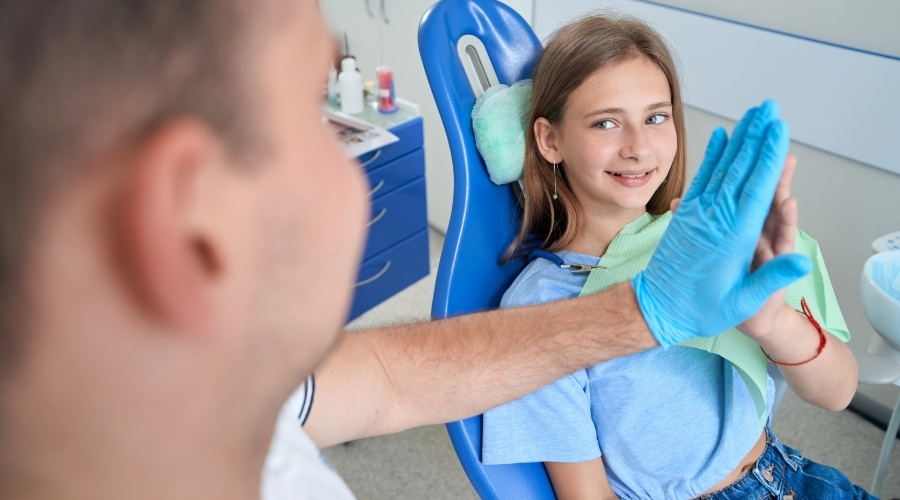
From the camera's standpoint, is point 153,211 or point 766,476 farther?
point 766,476

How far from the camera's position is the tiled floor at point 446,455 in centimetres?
200

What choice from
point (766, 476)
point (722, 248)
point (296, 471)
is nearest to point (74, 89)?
point (296, 471)

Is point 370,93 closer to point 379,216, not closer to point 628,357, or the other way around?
point 379,216

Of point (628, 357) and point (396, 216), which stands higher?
point (628, 357)

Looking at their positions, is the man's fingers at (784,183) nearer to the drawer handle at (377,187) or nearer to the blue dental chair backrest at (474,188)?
the blue dental chair backrest at (474,188)

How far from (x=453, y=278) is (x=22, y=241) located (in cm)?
99

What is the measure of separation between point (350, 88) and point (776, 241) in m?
1.74

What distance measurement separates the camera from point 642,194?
1239 millimetres

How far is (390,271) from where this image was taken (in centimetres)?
266

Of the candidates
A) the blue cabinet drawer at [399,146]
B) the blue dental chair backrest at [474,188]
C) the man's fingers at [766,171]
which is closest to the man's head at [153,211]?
the man's fingers at [766,171]

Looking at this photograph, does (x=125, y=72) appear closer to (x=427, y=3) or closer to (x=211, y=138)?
(x=211, y=138)

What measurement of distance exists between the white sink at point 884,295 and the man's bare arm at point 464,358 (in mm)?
456

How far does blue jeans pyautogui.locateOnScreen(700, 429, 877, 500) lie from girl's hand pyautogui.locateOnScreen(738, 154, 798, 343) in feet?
1.09

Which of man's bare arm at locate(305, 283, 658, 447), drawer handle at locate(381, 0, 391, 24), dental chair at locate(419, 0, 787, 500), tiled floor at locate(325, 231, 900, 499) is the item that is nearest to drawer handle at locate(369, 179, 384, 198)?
tiled floor at locate(325, 231, 900, 499)
